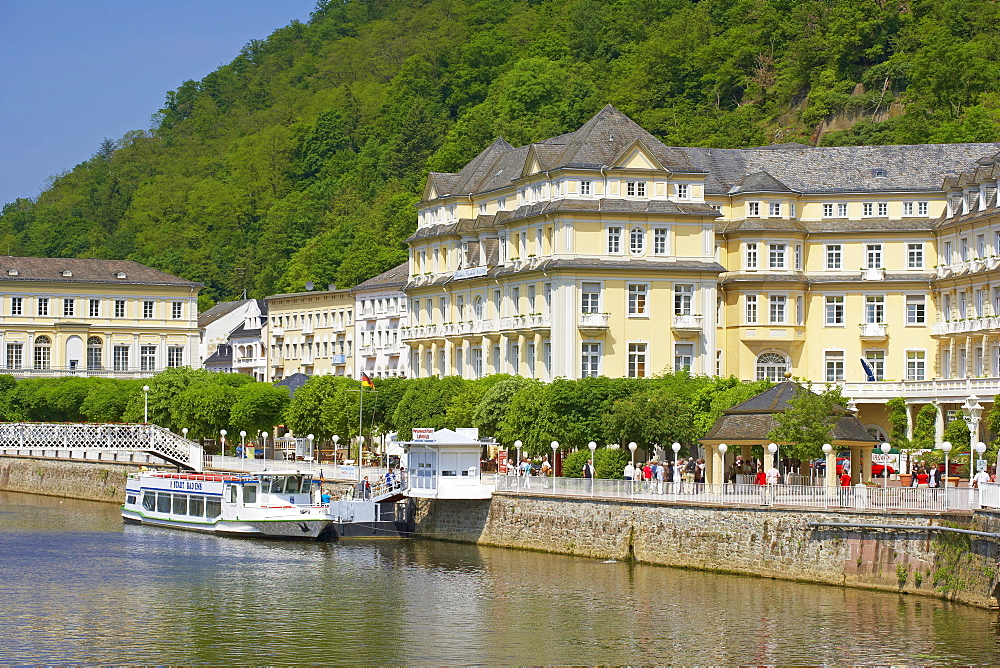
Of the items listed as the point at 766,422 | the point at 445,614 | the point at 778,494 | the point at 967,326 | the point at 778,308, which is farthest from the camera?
the point at 778,308

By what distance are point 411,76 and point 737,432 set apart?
122 meters

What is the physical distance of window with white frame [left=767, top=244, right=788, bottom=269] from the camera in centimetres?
9775

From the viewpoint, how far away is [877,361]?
97188mm

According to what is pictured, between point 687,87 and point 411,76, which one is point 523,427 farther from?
point 411,76

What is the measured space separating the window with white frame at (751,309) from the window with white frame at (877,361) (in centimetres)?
621

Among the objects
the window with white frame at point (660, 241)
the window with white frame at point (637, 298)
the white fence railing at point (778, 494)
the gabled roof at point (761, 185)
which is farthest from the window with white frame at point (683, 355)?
the white fence railing at point (778, 494)

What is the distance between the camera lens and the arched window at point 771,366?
97.3m

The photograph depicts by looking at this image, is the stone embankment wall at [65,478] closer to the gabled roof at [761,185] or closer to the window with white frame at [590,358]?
the window with white frame at [590,358]

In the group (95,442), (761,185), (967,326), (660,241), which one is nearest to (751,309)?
(761,185)

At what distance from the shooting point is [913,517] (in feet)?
169

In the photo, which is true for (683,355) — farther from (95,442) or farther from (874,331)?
(95,442)

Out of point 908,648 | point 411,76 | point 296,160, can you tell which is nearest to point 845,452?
point 908,648

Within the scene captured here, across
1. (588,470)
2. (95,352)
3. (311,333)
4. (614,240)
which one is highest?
(614,240)

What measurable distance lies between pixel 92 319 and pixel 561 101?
40.5 m
